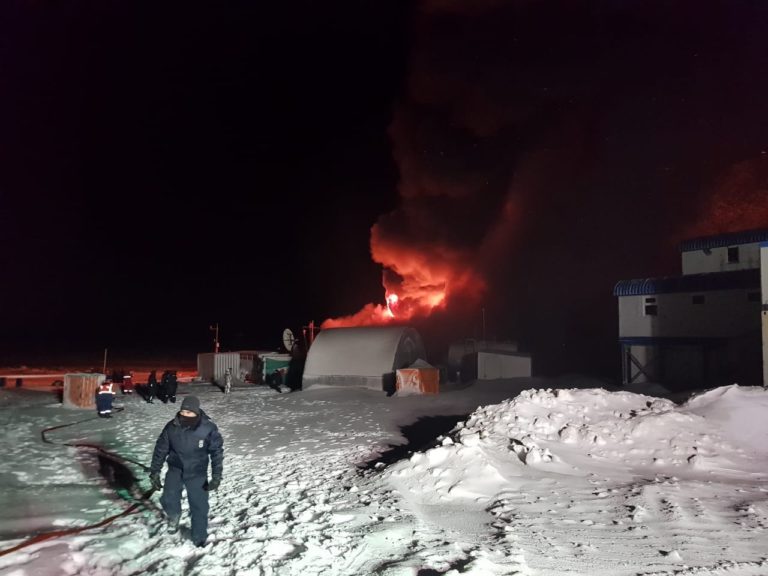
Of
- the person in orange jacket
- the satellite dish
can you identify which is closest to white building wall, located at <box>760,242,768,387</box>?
the person in orange jacket

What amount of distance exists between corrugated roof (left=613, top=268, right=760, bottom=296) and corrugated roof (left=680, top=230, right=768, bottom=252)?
7.60 ft

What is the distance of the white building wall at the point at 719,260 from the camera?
26.4m

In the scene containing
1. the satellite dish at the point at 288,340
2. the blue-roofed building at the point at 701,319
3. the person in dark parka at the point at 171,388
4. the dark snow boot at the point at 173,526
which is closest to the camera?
the dark snow boot at the point at 173,526

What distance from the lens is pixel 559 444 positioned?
1015 cm

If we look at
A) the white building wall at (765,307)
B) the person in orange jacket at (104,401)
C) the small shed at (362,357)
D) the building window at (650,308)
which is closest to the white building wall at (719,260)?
the building window at (650,308)

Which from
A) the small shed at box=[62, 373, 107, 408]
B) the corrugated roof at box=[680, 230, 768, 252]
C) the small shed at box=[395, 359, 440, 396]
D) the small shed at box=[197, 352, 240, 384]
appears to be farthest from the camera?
the small shed at box=[197, 352, 240, 384]

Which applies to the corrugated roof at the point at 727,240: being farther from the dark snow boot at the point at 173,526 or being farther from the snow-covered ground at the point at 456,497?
the dark snow boot at the point at 173,526

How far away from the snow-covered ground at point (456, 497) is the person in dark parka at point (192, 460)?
1.13 feet

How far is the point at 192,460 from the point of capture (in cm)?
629

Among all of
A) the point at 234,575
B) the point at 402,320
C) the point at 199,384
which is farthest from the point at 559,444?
the point at 402,320

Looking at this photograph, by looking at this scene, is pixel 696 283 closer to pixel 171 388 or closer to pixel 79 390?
pixel 171 388

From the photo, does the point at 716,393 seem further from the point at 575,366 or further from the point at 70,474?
the point at 575,366

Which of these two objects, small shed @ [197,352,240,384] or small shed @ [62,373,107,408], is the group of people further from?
small shed @ [197,352,240,384]

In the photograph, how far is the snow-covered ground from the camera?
5.68 m
